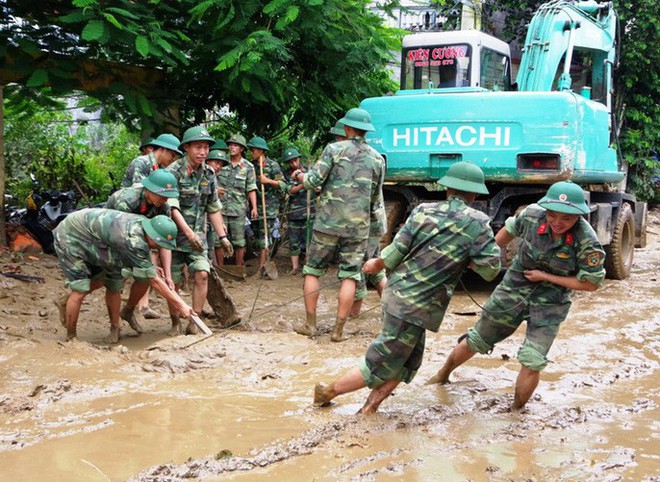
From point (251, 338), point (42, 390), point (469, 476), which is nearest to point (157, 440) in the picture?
point (42, 390)

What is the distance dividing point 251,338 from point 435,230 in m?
2.37

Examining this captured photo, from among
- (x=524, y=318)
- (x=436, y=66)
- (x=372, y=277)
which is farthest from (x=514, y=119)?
(x=524, y=318)

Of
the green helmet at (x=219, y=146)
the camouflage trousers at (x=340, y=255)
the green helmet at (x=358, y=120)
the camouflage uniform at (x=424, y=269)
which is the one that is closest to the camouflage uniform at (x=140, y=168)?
the camouflage trousers at (x=340, y=255)

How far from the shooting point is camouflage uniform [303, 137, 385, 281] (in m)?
6.61

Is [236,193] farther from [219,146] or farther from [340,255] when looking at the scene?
[340,255]

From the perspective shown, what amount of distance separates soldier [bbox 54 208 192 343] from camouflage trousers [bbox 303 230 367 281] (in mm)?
1330

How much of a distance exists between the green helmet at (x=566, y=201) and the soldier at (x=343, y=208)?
230 centimetres

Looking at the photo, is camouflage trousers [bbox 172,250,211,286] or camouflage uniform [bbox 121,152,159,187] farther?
camouflage uniform [bbox 121,152,159,187]

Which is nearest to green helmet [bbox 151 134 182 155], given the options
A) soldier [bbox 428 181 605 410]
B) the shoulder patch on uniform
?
soldier [bbox 428 181 605 410]

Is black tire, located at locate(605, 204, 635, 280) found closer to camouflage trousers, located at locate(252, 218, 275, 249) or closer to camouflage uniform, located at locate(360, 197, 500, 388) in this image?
camouflage trousers, located at locate(252, 218, 275, 249)

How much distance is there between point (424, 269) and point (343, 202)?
224cm

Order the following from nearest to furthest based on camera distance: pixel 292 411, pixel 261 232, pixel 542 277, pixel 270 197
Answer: pixel 542 277 → pixel 292 411 → pixel 261 232 → pixel 270 197

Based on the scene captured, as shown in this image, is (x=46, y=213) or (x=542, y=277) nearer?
(x=542, y=277)

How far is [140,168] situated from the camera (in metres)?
7.07
